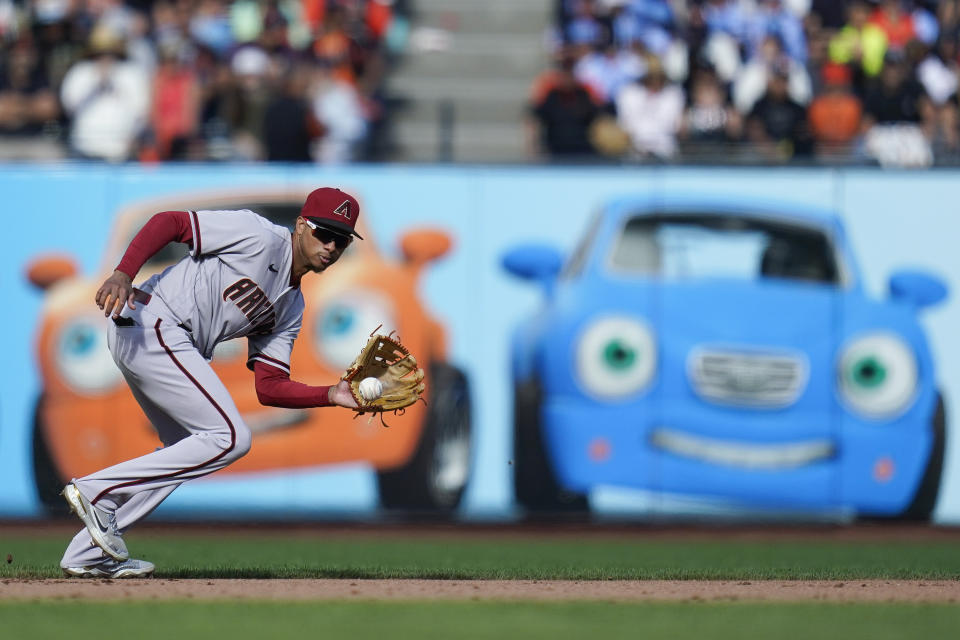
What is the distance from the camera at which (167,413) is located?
703 centimetres

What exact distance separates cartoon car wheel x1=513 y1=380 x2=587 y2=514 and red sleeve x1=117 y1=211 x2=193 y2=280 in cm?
619

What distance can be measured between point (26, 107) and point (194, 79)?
1533 millimetres

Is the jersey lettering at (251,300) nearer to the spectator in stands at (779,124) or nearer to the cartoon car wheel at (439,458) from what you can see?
the cartoon car wheel at (439,458)

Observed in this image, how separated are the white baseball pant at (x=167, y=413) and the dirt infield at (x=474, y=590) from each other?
0.32 meters

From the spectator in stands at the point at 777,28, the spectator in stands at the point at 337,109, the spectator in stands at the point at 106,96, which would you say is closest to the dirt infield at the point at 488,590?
the spectator in stands at the point at 337,109

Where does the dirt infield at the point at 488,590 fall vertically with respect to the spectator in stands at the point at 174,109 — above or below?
below

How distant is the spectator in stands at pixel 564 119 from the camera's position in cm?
1322

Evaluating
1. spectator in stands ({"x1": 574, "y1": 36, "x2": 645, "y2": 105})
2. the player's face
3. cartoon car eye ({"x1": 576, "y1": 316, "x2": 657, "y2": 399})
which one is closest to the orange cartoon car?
cartoon car eye ({"x1": 576, "y1": 316, "x2": 657, "y2": 399})

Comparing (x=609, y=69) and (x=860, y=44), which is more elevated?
(x=860, y=44)

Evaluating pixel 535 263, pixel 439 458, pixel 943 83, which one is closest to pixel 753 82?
pixel 943 83

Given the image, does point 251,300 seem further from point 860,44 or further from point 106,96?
point 860,44

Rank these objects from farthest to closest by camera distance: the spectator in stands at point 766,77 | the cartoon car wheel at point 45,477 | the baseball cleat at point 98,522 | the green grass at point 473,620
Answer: the spectator in stands at point 766,77 < the cartoon car wheel at point 45,477 < the baseball cleat at point 98,522 < the green grass at point 473,620

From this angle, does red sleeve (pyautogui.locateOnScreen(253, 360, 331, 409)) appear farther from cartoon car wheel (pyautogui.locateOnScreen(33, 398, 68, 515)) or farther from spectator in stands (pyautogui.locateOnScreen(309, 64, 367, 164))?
spectator in stands (pyautogui.locateOnScreen(309, 64, 367, 164))

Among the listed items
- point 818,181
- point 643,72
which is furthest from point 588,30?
point 818,181
